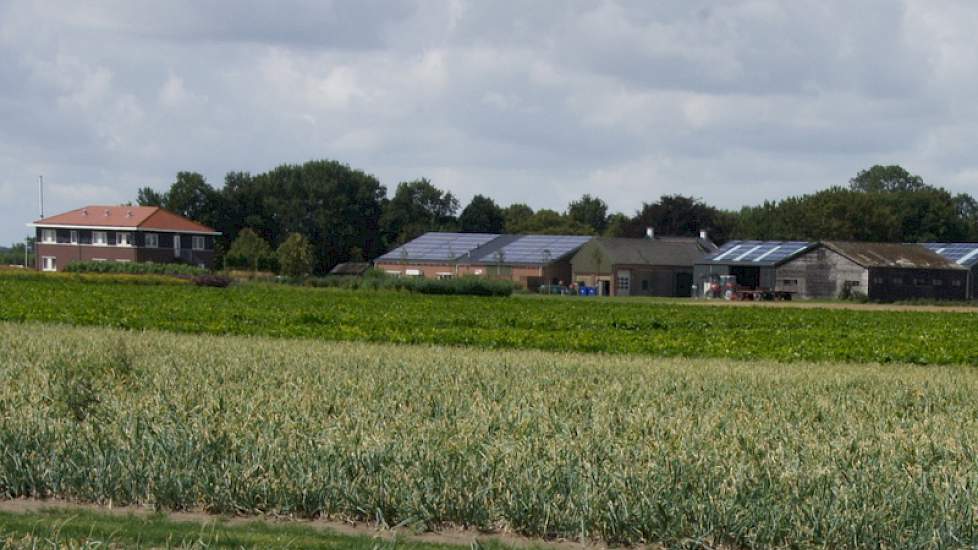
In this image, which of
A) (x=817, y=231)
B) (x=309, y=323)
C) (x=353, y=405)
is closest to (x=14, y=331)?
(x=309, y=323)

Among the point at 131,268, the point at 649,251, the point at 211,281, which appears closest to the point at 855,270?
→ the point at 649,251

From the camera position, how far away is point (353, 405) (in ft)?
51.9

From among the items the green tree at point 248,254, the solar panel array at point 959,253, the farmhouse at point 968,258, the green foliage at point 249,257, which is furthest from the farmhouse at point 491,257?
the farmhouse at point 968,258

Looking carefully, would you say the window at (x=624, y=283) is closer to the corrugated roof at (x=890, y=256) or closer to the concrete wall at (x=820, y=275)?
the concrete wall at (x=820, y=275)

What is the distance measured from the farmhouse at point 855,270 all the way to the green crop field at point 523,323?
2694cm

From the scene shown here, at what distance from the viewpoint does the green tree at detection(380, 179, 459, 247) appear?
127500 millimetres

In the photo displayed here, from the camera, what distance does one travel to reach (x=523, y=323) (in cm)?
4325

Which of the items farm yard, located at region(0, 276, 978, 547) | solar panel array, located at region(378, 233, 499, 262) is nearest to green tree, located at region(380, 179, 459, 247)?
solar panel array, located at region(378, 233, 499, 262)

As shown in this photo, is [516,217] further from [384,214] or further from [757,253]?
[757,253]

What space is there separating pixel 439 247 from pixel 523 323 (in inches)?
2660

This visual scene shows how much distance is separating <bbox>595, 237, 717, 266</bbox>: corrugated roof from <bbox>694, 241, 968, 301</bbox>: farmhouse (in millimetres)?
7153

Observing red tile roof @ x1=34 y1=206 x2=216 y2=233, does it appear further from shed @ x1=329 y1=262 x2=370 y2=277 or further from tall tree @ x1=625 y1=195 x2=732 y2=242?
tall tree @ x1=625 y1=195 x2=732 y2=242

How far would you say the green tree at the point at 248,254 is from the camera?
4266 inches

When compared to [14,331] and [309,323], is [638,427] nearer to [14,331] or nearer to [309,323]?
[14,331]
